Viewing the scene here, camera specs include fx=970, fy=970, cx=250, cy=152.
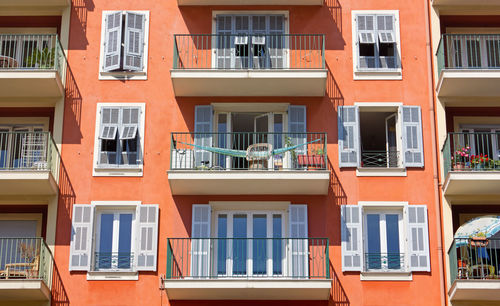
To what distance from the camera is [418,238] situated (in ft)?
83.8

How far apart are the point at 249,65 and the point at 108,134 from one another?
4.37 metres

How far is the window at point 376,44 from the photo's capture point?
27.4 m

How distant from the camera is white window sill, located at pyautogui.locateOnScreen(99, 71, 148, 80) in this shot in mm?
27406

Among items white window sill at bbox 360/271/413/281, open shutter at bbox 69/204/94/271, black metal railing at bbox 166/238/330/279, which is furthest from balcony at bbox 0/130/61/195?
white window sill at bbox 360/271/413/281

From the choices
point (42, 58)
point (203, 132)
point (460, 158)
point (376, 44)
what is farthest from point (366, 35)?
point (42, 58)

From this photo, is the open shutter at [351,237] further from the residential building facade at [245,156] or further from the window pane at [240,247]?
the window pane at [240,247]

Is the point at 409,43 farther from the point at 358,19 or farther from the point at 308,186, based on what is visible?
the point at 308,186

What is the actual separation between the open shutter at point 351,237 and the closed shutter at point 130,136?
5801 millimetres

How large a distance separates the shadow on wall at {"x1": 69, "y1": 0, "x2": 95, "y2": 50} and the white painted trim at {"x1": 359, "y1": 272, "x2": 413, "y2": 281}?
33.6 ft

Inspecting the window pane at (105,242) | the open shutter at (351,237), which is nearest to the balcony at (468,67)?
the open shutter at (351,237)

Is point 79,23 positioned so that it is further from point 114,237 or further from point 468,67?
point 468,67

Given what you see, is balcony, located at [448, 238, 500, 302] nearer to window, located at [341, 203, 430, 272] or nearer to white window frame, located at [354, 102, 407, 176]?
window, located at [341, 203, 430, 272]

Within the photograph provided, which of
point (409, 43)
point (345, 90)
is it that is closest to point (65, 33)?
point (345, 90)

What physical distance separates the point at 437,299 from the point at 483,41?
802 centimetres
